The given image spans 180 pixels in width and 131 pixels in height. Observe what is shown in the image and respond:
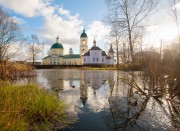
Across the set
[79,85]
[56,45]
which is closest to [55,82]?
[79,85]

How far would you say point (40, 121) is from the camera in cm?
412

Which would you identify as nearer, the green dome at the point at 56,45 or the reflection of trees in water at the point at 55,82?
the reflection of trees in water at the point at 55,82

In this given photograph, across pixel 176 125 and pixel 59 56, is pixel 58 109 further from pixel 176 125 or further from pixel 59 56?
pixel 59 56

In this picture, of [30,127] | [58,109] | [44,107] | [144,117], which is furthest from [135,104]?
[30,127]

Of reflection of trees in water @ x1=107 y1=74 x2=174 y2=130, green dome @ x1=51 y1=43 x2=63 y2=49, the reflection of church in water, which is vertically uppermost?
green dome @ x1=51 y1=43 x2=63 y2=49

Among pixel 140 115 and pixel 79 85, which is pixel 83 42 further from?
pixel 140 115

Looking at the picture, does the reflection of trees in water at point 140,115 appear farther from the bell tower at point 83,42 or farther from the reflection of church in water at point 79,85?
the bell tower at point 83,42

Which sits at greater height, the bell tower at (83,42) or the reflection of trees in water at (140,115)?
the bell tower at (83,42)

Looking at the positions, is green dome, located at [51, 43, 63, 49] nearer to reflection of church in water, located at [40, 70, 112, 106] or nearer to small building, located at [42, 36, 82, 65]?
small building, located at [42, 36, 82, 65]

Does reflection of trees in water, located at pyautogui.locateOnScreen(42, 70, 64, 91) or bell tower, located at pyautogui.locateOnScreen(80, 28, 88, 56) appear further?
bell tower, located at pyautogui.locateOnScreen(80, 28, 88, 56)

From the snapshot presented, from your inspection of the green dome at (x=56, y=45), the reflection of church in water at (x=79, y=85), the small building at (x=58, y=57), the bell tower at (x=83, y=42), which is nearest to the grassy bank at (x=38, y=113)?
the reflection of church in water at (x=79, y=85)

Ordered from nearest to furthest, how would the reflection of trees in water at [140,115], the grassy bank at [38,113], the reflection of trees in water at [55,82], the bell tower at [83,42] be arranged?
the grassy bank at [38,113] < the reflection of trees in water at [140,115] < the reflection of trees in water at [55,82] < the bell tower at [83,42]

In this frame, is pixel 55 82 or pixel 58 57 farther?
pixel 58 57

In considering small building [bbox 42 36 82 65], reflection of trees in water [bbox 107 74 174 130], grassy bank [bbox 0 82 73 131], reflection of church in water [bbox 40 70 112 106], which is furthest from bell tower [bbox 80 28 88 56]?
grassy bank [bbox 0 82 73 131]
